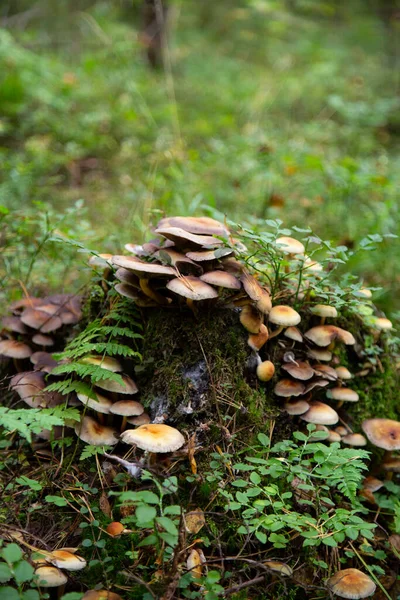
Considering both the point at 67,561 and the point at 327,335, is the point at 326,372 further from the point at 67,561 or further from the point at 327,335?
the point at 67,561

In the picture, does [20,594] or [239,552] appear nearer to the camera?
[20,594]

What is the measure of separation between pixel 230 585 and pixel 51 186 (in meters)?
6.84

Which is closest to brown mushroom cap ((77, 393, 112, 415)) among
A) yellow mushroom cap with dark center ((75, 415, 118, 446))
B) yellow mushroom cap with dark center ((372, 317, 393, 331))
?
yellow mushroom cap with dark center ((75, 415, 118, 446))

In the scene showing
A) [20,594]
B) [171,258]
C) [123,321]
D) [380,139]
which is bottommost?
[380,139]

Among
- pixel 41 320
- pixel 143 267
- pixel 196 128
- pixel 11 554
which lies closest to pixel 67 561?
pixel 11 554

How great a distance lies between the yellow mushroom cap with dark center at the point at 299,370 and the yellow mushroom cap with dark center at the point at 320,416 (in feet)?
0.66

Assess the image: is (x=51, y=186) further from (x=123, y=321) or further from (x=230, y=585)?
(x=230, y=585)

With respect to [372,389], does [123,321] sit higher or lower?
higher

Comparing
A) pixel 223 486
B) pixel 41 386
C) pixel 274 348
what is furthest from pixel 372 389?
pixel 41 386

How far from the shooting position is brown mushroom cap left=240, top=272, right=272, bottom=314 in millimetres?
2887

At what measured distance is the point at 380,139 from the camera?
12.3 metres

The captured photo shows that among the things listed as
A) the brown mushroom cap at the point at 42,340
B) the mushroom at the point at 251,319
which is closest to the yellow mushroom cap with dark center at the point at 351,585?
the mushroom at the point at 251,319

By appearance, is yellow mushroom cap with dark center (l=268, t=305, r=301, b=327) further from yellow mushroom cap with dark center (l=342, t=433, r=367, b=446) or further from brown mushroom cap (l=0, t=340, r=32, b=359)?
brown mushroom cap (l=0, t=340, r=32, b=359)

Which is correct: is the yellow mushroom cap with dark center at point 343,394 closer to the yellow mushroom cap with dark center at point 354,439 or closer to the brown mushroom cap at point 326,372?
the brown mushroom cap at point 326,372
